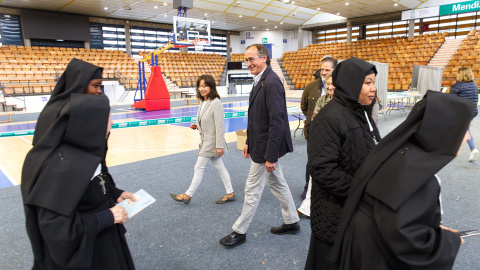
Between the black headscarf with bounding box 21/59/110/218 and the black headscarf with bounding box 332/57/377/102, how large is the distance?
123cm

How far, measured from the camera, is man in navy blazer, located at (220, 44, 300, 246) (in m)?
2.70

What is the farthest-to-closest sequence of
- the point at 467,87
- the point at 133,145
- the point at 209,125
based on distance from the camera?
the point at 133,145, the point at 467,87, the point at 209,125

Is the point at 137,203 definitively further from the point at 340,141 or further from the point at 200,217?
the point at 200,217

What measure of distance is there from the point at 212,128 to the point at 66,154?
2513mm

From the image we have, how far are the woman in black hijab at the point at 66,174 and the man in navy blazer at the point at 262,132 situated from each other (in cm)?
163

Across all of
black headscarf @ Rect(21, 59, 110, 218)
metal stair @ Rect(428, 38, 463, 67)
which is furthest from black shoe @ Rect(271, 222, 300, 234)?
metal stair @ Rect(428, 38, 463, 67)

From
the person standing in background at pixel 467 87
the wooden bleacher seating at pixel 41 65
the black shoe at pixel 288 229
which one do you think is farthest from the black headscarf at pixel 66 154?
the wooden bleacher seating at pixel 41 65

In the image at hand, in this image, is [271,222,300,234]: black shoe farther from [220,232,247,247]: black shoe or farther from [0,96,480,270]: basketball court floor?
[220,232,247,247]: black shoe

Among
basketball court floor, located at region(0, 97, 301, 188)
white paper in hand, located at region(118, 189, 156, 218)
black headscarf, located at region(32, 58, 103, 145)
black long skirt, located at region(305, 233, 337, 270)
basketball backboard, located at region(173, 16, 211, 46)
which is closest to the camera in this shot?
black headscarf, located at region(32, 58, 103, 145)

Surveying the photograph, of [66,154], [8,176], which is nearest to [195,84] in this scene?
[8,176]

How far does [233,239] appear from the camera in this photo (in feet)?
9.37

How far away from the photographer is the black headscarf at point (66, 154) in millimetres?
1183

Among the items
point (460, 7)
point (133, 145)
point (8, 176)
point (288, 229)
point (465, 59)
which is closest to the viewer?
point (288, 229)

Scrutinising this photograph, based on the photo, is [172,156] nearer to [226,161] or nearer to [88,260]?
[226,161]
